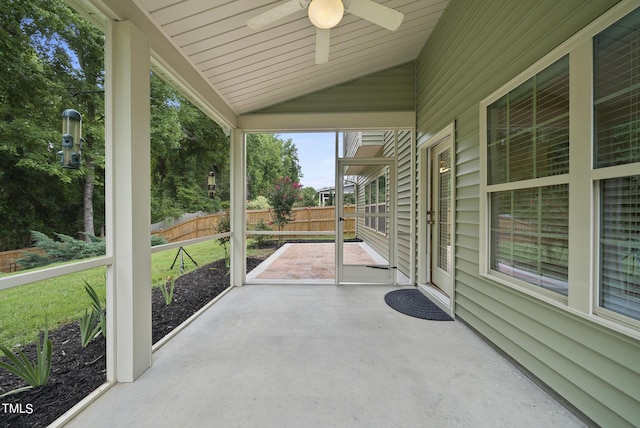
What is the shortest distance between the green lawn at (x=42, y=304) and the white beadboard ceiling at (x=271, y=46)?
1909 mm

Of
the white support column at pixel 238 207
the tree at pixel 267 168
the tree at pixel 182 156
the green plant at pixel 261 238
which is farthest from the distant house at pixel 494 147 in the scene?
the green plant at pixel 261 238

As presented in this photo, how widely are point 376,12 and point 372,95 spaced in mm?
2207

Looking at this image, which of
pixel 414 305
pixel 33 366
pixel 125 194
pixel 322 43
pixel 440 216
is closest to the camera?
pixel 33 366

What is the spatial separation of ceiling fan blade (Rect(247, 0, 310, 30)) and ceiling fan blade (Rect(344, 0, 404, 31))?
0.31 m

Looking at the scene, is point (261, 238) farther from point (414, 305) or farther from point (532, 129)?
point (532, 129)

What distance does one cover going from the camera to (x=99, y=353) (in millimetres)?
1896

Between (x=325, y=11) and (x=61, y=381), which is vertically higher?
(x=325, y=11)

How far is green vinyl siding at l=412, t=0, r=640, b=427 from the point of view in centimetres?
Result: 128

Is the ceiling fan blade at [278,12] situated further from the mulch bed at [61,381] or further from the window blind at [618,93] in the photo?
the mulch bed at [61,381]

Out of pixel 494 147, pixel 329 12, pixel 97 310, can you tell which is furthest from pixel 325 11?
pixel 97 310

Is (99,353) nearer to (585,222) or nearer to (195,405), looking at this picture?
(195,405)

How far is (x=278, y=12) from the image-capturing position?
1.75 meters

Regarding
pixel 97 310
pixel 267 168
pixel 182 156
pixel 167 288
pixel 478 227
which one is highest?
pixel 267 168

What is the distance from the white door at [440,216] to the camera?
3227 millimetres
